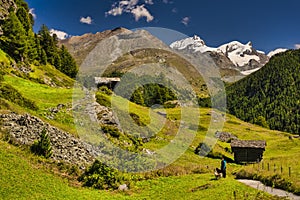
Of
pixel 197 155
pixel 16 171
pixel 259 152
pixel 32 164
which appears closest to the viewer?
pixel 16 171

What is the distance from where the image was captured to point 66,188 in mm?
27969

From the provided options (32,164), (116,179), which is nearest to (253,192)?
(116,179)

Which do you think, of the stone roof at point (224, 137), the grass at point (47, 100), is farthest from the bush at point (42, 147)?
the stone roof at point (224, 137)

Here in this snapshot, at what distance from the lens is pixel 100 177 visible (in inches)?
1223

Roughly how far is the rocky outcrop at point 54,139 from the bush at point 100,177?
3.10 metres

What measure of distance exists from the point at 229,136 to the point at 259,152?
3647 centimetres

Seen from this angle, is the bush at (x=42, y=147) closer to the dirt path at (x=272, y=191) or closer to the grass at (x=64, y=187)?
the grass at (x=64, y=187)

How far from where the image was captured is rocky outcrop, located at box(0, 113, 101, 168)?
34500mm

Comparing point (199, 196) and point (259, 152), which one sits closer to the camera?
point (199, 196)

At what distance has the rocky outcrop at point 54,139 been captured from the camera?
3450 cm

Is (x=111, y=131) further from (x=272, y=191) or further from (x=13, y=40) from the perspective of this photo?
(x=13, y=40)

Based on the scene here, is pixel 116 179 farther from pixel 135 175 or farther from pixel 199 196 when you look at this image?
pixel 199 196

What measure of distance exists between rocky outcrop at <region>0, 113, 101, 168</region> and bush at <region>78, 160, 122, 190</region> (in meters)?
3.10

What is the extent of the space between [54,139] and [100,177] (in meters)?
9.03
